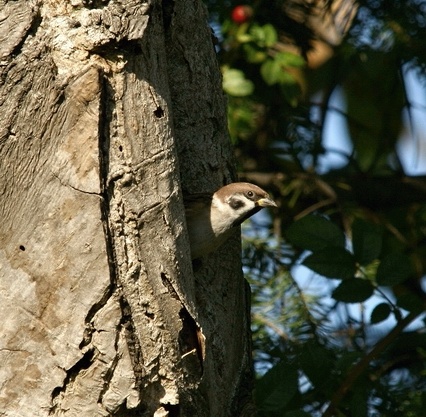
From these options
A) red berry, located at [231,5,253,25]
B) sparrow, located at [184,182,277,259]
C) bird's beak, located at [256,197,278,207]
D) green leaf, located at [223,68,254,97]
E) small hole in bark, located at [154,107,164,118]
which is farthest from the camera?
red berry, located at [231,5,253,25]

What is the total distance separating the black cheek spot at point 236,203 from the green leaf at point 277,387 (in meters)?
0.63

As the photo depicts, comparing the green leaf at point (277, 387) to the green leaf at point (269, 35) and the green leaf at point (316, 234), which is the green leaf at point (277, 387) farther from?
the green leaf at point (269, 35)

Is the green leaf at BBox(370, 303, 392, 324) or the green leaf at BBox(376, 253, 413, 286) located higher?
the green leaf at BBox(376, 253, 413, 286)

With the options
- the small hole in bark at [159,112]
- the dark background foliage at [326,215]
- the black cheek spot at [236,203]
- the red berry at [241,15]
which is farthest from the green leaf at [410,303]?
the red berry at [241,15]

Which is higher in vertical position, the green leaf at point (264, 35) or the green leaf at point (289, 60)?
the green leaf at point (264, 35)

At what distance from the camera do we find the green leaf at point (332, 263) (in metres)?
3.28

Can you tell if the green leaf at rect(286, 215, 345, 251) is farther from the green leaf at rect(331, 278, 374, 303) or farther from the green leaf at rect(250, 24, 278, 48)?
the green leaf at rect(250, 24, 278, 48)

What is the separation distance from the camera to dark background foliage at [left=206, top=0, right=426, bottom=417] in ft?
10.8

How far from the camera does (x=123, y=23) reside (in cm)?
239

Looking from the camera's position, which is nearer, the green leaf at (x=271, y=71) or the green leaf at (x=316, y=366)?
the green leaf at (x=316, y=366)

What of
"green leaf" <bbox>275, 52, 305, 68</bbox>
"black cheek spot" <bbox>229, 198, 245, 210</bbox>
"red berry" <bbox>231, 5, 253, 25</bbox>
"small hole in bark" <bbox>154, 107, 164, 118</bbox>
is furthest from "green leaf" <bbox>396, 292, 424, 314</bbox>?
"red berry" <bbox>231, 5, 253, 25</bbox>

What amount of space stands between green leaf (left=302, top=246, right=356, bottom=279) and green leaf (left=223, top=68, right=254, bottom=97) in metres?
1.20

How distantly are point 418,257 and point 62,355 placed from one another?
9.24ft

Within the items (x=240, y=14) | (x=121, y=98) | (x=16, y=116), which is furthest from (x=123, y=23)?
(x=240, y=14)
